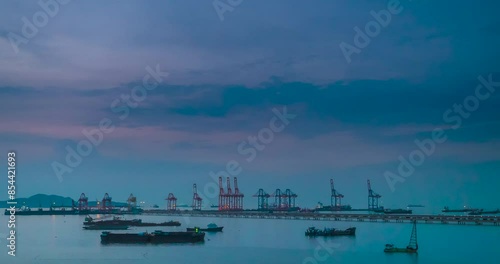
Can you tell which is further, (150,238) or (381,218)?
(381,218)

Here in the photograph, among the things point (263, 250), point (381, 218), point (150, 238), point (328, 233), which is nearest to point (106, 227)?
point (150, 238)

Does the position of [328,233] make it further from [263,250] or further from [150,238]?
[150,238]

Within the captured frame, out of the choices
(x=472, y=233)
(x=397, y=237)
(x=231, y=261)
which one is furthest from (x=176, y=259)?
(x=472, y=233)

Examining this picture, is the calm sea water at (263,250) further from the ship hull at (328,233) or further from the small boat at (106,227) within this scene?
the small boat at (106,227)

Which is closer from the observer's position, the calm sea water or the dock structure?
the calm sea water

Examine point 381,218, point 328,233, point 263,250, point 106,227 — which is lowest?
point 263,250

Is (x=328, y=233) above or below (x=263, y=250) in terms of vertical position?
above

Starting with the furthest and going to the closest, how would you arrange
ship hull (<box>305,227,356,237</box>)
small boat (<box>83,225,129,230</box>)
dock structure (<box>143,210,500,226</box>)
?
dock structure (<box>143,210,500,226</box>) < small boat (<box>83,225,129,230</box>) < ship hull (<box>305,227,356,237</box>)

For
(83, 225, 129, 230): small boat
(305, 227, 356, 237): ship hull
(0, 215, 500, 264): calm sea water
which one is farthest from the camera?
(83, 225, 129, 230): small boat

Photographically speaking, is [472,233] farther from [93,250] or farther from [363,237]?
[93,250]

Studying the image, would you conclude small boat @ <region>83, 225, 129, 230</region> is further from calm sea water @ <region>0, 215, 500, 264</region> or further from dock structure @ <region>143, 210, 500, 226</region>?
dock structure @ <region>143, 210, 500, 226</region>

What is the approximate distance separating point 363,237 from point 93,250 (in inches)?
953

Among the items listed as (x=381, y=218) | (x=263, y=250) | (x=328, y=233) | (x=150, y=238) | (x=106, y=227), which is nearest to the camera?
(x=263, y=250)

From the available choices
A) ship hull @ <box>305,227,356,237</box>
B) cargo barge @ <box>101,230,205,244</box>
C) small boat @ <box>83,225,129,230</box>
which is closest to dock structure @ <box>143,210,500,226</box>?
ship hull @ <box>305,227,356,237</box>
